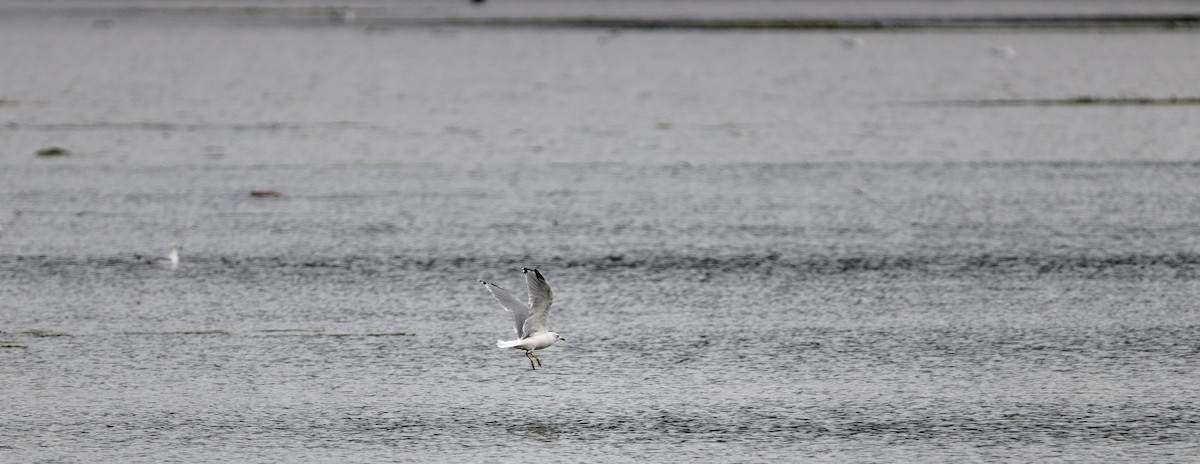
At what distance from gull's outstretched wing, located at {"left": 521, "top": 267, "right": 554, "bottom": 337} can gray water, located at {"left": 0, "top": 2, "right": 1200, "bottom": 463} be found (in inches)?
5.2

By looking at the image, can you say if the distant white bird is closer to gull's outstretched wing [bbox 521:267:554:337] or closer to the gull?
the gull

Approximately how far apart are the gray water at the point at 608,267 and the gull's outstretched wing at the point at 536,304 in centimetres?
13

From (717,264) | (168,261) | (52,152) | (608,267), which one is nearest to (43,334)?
(168,261)

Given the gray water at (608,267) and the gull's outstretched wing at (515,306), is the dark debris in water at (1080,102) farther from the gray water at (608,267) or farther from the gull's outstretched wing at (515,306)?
the gull's outstretched wing at (515,306)

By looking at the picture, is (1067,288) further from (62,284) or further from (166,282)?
(62,284)

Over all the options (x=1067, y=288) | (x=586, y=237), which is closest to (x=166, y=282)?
(x=586, y=237)

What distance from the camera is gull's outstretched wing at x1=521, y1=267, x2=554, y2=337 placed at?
402 cm

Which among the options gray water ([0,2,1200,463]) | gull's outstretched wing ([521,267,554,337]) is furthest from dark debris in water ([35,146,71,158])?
gull's outstretched wing ([521,267,554,337])

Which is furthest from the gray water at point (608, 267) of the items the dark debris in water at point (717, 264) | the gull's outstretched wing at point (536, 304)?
the gull's outstretched wing at point (536, 304)

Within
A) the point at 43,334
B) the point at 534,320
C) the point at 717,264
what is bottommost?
the point at 43,334

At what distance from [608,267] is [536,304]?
129 centimetres

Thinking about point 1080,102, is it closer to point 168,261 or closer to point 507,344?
point 168,261

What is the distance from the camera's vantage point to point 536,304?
4.04 meters

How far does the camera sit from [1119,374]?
13.1 ft
